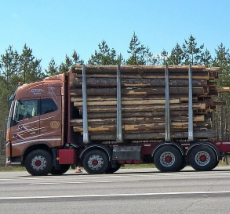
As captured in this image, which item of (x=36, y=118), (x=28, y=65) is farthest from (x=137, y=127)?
(x=28, y=65)

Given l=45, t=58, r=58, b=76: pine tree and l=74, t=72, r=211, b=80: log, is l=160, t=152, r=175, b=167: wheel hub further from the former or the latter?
l=45, t=58, r=58, b=76: pine tree

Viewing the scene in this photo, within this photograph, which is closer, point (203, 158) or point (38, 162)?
point (203, 158)

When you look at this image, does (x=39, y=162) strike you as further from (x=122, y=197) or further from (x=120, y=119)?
(x=122, y=197)

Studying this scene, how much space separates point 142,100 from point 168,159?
7.45 feet

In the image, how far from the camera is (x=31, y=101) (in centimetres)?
1997

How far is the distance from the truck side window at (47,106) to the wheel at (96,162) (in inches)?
82.2

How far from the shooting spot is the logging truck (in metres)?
19.2

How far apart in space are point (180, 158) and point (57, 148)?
176 inches

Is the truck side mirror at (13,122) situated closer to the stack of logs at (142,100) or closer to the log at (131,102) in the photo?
the stack of logs at (142,100)

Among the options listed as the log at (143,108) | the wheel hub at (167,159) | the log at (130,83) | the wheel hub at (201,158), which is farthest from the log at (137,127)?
the log at (130,83)

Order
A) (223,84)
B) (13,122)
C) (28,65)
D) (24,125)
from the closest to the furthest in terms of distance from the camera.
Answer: (24,125)
(13,122)
(223,84)
(28,65)

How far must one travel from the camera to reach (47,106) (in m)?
19.8

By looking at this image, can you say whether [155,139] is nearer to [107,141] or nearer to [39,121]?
[107,141]

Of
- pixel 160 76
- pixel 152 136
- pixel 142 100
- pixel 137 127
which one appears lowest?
pixel 152 136
